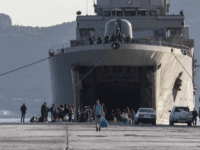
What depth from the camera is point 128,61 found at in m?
34.6

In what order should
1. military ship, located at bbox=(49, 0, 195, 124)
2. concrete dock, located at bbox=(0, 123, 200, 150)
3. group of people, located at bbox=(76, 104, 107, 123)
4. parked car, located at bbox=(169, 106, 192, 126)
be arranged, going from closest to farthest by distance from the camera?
concrete dock, located at bbox=(0, 123, 200, 150), parked car, located at bbox=(169, 106, 192, 126), group of people, located at bbox=(76, 104, 107, 123), military ship, located at bbox=(49, 0, 195, 124)

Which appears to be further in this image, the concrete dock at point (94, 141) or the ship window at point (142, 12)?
the ship window at point (142, 12)

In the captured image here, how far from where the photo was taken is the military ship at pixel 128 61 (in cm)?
3491

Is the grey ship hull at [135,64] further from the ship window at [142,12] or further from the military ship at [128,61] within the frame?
the ship window at [142,12]

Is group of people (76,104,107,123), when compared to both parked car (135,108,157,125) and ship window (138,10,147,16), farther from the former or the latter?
ship window (138,10,147,16)

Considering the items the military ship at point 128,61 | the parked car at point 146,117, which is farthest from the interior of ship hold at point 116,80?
the parked car at point 146,117

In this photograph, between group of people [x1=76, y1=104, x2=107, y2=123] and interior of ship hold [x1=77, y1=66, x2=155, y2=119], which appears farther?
interior of ship hold [x1=77, y1=66, x2=155, y2=119]

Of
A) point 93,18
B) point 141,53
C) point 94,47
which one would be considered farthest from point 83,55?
point 93,18

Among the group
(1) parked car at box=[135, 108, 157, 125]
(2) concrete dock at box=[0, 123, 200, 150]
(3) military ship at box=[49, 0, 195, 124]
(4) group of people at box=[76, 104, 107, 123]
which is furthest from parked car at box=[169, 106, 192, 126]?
(2) concrete dock at box=[0, 123, 200, 150]

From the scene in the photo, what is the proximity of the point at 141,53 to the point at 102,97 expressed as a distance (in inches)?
513

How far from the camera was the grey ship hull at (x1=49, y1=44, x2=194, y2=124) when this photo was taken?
113 ft

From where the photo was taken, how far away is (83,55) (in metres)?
35.3

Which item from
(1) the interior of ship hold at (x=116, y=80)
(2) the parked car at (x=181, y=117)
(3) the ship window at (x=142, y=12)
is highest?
(3) the ship window at (x=142, y=12)

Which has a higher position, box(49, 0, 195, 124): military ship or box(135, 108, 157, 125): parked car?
box(49, 0, 195, 124): military ship
